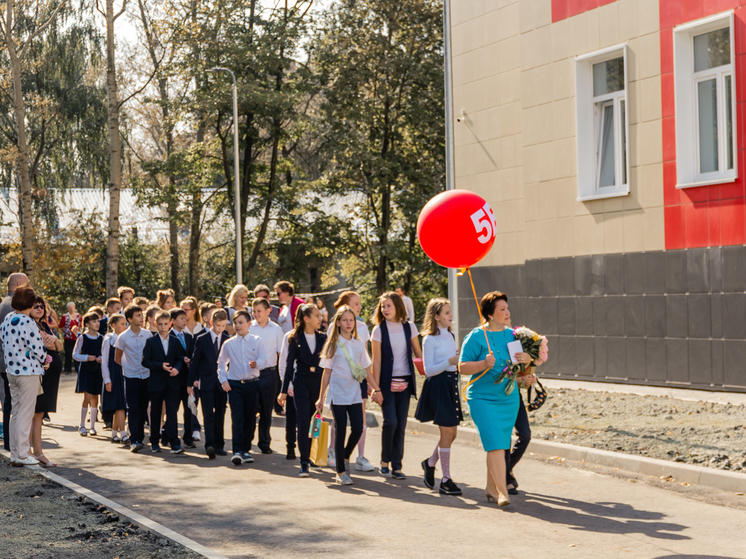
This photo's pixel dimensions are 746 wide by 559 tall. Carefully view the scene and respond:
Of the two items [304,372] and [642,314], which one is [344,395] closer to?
[304,372]

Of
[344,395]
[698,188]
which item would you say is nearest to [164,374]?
[344,395]

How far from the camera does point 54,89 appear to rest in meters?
38.1

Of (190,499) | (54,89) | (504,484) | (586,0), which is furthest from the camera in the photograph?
(54,89)

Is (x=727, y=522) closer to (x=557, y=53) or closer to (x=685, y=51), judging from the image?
(x=685, y=51)

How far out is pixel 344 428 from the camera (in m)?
10.3

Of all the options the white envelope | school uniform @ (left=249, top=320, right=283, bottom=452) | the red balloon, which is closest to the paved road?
school uniform @ (left=249, top=320, right=283, bottom=452)

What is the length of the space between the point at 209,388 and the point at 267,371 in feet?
2.98

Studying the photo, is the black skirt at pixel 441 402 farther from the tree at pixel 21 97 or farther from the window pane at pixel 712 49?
the tree at pixel 21 97

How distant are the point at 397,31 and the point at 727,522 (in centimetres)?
2841

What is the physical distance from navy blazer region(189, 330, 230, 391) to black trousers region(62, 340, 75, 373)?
14338 mm

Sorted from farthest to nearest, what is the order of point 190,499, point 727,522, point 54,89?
point 54,89 → point 190,499 → point 727,522

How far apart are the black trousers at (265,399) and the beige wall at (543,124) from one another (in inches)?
300

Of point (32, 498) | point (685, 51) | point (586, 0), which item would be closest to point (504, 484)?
point (32, 498)

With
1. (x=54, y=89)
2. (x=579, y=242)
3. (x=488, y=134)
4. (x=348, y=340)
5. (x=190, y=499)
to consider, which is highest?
(x=54, y=89)
